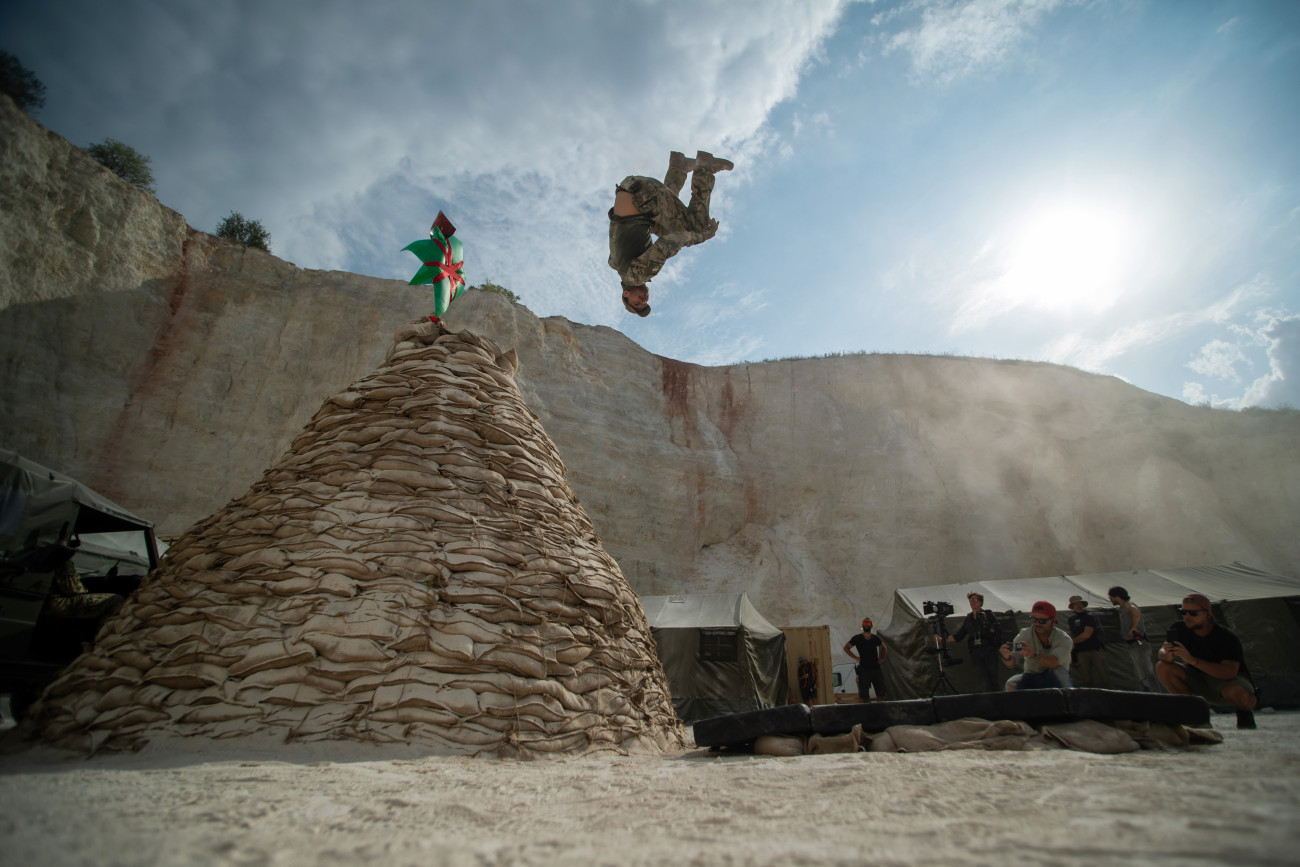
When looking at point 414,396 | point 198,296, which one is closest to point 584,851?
point 414,396

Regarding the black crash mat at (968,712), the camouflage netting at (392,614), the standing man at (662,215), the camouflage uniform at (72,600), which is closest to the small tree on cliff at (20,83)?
the camouflage netting at (392,614)

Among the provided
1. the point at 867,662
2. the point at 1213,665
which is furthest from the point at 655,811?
the point at 867,662

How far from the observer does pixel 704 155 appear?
18.0 feet

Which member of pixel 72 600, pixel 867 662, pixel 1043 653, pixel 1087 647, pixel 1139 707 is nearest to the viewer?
pixel 1139 707

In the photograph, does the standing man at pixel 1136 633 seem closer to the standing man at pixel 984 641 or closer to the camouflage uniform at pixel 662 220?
the standing man at pixel 984 641

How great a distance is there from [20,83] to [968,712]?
8.02m

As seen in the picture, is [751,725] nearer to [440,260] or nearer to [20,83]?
[440,260]

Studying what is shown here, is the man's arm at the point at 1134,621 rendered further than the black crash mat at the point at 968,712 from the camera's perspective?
Yes

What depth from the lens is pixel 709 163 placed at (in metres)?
5.48

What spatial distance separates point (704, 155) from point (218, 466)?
453 inches

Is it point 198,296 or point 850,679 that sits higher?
point 198,296

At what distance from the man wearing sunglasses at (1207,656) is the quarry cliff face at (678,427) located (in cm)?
1155

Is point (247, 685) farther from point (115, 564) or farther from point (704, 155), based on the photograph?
point (704, 155)

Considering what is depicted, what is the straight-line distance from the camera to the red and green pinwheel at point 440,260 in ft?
17.2
